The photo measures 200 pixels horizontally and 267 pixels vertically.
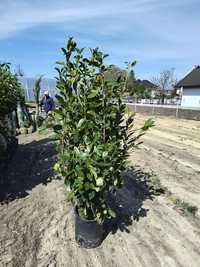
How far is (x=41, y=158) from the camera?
707 cm

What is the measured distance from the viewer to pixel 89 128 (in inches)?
114

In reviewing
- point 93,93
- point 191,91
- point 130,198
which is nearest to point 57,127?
point 93,93

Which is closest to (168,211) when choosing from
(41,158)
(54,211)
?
(54,211)

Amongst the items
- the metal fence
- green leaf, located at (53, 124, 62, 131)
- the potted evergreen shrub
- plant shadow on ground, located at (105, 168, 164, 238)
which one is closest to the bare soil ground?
plant shadow on ground, located at (105, 168, 164, 238)

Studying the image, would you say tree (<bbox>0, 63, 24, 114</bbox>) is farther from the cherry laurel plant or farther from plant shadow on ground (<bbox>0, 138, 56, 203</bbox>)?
the cherry laurel plant

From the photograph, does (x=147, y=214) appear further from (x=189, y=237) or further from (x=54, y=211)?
(x=54, y=211)

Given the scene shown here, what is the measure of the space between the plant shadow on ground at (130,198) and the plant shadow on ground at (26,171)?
161cm

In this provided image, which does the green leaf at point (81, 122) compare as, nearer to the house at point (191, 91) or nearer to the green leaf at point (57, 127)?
the green leaf at point (57, 127)

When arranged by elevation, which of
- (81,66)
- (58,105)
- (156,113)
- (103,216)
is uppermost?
(81,66)

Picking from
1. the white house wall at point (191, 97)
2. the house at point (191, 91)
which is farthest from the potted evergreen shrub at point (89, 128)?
the white house wall at point (191, 97)

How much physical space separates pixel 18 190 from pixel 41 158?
219cm

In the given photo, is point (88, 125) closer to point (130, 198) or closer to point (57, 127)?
point (57, 127)

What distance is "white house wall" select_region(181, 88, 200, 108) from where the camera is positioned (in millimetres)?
31703

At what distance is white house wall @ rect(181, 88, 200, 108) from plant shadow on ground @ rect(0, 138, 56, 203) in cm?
2710
